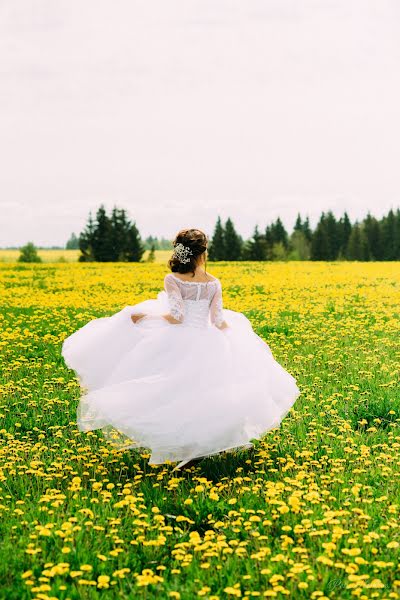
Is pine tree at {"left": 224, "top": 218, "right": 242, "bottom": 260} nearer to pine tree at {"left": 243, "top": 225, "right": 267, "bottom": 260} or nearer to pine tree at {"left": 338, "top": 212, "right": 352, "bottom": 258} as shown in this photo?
pine tree at {"left": 243, "top": 225, "right": 267, "bottom": 260}

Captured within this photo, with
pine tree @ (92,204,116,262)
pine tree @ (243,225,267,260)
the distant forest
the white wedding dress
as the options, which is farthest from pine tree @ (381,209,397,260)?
the white wedding dress

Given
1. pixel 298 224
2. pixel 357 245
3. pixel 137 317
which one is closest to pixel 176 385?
pixel 137 317

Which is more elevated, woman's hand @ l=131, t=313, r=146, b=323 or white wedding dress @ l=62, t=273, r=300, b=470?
woman's hand @ l=131, t=313, r=146, b=323

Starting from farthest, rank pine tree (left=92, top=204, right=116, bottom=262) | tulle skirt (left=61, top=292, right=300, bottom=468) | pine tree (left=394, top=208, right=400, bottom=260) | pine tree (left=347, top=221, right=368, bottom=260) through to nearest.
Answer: pine tree (left=394, top=208, right=400, bottom=260) → pine tree (left=347, top=221, right=368, bottom=260) → pine tree (left=92, top=204, right=116, bottom=262) → tulle skirt (left=61, top=292, right=300, bottom=468)

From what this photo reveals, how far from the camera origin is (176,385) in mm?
7184

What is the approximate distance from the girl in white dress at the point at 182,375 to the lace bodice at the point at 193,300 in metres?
0.01

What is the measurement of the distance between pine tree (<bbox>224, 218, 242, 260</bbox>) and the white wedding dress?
94268 mm

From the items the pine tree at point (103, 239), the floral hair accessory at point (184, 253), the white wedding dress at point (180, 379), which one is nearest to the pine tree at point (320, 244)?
the pine tree at point (103, 239)

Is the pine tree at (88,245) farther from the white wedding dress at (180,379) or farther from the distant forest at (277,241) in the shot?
the white wedding dress at (180,379)

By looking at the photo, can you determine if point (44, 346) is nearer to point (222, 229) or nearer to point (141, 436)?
point (141, 436)

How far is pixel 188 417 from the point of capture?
698 cm

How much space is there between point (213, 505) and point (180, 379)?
→ 1340 millimetres

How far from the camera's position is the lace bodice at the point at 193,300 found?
748cm

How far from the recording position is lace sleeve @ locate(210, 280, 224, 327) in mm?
7621
